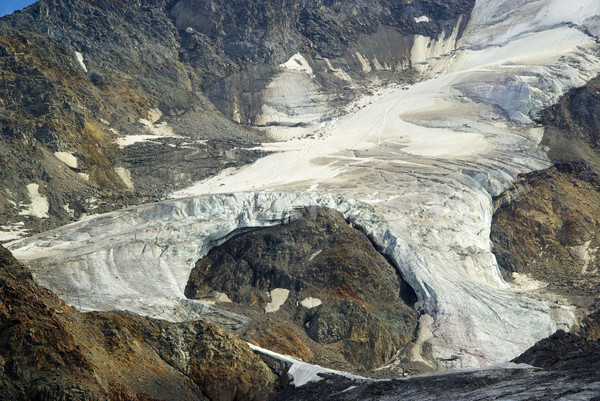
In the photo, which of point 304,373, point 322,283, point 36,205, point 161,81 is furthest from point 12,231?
point 161,81

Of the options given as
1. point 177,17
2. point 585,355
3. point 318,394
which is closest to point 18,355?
point 318,394

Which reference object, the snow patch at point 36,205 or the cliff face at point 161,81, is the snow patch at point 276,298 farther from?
the snow patch at point 36,205

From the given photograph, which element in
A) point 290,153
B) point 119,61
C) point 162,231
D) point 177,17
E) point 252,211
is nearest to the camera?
point 162,231

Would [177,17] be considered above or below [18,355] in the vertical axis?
above

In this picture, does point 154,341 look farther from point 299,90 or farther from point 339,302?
point 299,90

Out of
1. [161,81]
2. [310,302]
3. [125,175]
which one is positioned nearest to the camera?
[310,302]


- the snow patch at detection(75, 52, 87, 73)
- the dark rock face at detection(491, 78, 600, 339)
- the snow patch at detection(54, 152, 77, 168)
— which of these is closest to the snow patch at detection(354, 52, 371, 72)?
Result: the dark rock face at detection(491, 78, 600, 339)

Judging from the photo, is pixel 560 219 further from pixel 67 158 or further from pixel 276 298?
pixel 67 158
